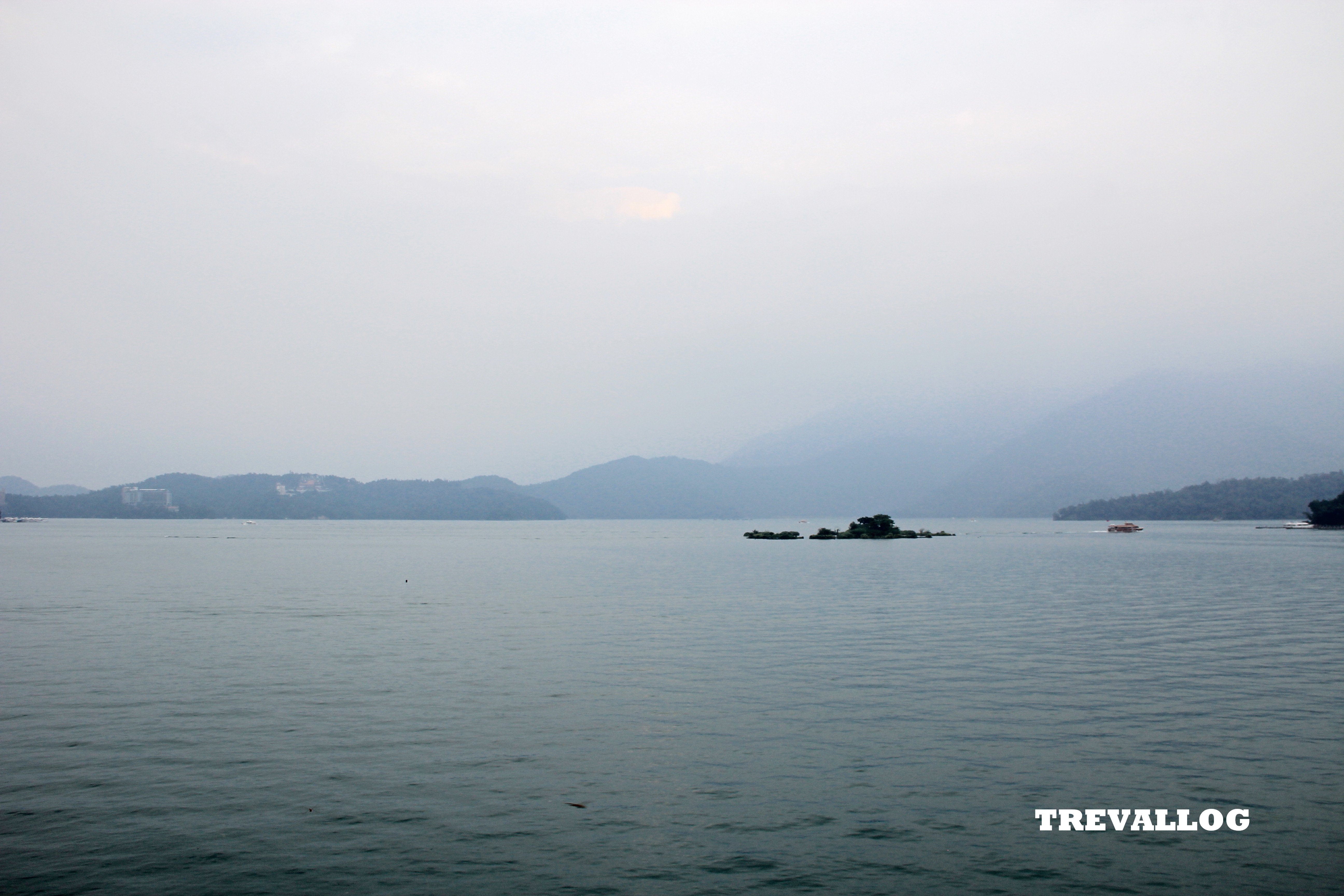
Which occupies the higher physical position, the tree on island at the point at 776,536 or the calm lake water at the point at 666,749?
the calm lake water at the point at 666,749

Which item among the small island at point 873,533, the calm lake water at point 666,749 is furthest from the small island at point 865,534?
the calm lake water at point 666,749

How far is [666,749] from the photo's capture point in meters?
20.0

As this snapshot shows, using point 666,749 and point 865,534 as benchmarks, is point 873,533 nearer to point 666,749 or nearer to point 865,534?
point 865,534

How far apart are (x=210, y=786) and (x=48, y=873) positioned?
4.31 metres

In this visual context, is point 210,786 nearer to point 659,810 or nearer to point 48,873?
point 48,873

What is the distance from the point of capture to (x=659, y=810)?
1598 cm

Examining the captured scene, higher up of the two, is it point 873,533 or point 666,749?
point 666,749

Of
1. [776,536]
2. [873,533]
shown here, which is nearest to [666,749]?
[776,536]

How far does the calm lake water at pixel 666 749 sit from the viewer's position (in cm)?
1346

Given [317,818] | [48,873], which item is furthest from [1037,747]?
[48,873]

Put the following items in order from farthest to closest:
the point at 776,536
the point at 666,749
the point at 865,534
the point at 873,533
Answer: the point at 776,536 → the point at 865,534 → the point at 873,533 → the point at 666,749

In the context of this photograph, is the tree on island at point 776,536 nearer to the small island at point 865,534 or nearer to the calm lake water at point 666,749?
the small island at point 865,534

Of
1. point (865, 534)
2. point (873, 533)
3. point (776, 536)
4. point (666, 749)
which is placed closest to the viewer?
point (666, 749)

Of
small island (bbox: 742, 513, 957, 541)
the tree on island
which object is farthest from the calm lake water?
the tree on island
